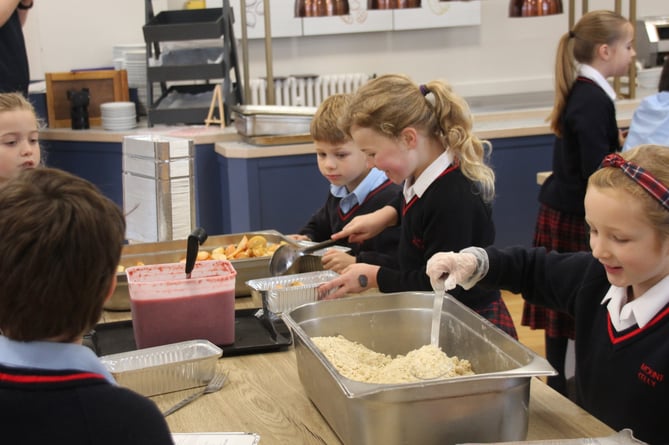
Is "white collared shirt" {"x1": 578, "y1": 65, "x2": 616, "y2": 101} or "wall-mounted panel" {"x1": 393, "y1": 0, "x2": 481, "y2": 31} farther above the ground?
"wall-mounted panel" {"x1": 393, "y1": 0, "x2": 481, "y2": 31}

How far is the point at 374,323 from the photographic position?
1521mm

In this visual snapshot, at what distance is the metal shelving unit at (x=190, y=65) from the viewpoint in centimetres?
407

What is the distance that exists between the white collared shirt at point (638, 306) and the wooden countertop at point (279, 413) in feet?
0.55

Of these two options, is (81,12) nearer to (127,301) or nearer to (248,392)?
(127,301)

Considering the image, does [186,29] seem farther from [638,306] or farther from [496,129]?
[638,306]

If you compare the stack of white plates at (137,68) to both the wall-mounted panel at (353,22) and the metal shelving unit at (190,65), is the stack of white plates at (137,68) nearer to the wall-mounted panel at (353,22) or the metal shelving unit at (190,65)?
the metal shelving unit at (190,65)

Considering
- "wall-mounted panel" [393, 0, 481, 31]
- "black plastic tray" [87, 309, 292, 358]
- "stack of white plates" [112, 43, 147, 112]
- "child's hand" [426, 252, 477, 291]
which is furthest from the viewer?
"wall-mounted panel" [393, 0, 481, 31]

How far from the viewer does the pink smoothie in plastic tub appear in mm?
1574

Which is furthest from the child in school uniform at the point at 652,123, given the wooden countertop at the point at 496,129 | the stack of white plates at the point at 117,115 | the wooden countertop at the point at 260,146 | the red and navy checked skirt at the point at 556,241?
the stack of white plates at the point at 117,115

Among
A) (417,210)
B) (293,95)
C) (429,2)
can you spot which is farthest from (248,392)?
(429,2)

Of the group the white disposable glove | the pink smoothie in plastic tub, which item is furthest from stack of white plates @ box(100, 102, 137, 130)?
the white disposable glove

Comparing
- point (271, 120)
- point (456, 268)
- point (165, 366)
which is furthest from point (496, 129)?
point (165, 366)

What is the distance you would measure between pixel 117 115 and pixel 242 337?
2.75 metres

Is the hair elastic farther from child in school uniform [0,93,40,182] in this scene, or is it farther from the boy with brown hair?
child in school uniform [0,93,40,182]
